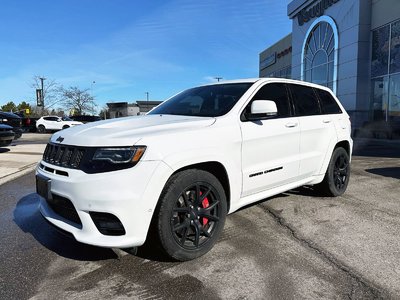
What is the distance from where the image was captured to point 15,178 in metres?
8.02

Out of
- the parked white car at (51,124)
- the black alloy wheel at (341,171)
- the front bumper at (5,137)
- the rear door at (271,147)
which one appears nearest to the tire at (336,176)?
the black alloy wheel at (341,171)

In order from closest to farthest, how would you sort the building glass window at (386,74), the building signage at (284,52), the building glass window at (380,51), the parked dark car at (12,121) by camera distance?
the parked dark car at (12,121), the building glass window at (386,74), the building glass window at (380,51), the building signage at (284,52)

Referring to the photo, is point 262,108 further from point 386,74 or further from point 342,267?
point 386,74

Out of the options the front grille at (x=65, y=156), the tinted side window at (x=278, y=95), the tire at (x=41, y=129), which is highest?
the tinted side window at (x=278, y=95)

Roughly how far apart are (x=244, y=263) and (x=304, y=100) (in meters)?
2.65

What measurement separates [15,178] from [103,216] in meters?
5.90

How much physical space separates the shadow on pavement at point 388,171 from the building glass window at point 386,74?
11658 millimetres

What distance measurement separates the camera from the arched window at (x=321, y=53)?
24.3 m

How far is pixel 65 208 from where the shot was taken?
10.9ft

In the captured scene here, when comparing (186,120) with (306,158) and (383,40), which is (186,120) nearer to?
(306,158)

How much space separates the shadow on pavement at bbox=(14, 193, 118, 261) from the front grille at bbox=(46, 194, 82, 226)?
444 millimetres

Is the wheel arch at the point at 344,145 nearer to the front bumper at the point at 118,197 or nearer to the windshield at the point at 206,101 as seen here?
the windshield at the point at 206,101

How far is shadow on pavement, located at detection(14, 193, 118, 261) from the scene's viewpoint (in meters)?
3.73

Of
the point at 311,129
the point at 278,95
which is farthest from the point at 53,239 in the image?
Result: the point at 311,129
